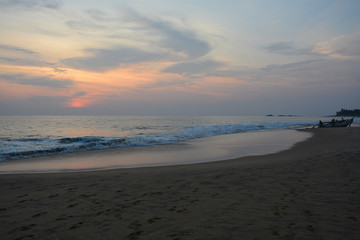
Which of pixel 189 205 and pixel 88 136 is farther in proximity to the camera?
pixel 88 136

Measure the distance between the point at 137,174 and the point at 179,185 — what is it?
7.21ft

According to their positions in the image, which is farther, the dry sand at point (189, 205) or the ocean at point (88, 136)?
the ocean at point (88, 136)

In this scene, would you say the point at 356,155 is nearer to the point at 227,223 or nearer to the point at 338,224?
the point at 338,224

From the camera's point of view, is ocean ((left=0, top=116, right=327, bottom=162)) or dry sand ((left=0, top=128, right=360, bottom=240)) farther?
ocean ((left=0, top=116, right=327, bottom=162))

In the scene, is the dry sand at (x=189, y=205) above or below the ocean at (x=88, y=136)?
below

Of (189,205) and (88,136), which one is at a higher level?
(88,136)

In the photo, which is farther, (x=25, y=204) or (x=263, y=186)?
(x=263, y=186)

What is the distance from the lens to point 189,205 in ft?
15.9

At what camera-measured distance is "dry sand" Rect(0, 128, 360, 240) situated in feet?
12.2

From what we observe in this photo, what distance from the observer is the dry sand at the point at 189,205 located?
372 cm

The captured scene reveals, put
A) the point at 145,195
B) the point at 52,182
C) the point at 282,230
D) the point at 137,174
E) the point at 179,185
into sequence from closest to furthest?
the point at 282,230, the point at 145,195, the point at 179,185, the point at 52,182, the point at 137,174

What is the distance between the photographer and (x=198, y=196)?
213 inches

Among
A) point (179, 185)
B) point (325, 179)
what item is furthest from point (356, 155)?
point (179, 185)

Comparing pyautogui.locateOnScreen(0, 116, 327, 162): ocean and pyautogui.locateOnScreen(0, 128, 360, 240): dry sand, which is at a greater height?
pyautogui.locateOnScreen(0, 116, 327, 162): ocean
